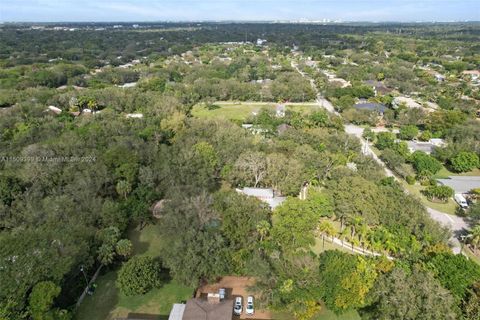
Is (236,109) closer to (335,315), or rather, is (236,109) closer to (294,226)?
(294,226)

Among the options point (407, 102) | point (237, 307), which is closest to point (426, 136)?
point (407, 102)

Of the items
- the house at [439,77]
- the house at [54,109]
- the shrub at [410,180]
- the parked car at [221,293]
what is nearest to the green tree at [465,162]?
the shrub at [410,180]

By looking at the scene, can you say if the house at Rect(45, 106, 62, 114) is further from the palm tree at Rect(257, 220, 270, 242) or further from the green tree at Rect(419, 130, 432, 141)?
the green tree at Rect(419, 130, 432, 141)

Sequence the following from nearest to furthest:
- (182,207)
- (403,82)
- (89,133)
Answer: (182,207) < (89,133) < (403,82)

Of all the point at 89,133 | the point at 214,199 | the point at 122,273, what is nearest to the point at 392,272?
the point at 214,199

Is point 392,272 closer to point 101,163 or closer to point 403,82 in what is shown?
point 101,163

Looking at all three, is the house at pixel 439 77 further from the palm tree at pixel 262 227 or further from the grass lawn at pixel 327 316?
the grass lawn at pixel 327 316

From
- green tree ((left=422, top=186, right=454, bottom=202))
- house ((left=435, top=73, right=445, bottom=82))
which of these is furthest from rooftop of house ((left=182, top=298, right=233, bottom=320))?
house ((left=435, top=73, right=445, bottom=82))
